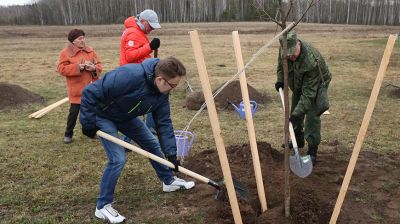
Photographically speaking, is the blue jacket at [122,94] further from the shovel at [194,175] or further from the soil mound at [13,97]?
the soil mound at [13,97]

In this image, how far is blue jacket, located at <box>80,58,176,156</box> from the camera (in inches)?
140

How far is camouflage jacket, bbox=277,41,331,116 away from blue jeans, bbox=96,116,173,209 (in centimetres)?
176

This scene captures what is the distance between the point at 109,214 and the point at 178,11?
35.1m

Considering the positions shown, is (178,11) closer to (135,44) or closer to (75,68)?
(75,68)

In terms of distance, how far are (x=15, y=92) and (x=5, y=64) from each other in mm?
6600

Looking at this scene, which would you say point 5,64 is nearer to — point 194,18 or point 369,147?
point 369,147

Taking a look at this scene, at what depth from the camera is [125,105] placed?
145 inches

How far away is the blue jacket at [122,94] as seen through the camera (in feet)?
11.7

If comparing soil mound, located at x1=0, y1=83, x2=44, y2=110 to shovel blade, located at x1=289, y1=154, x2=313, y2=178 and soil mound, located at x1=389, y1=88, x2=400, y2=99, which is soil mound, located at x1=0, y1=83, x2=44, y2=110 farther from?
soil mound, located at x1=389, y1=88, x2=400, y2=99

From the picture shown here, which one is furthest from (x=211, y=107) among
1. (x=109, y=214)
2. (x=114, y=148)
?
(x=109, y=214)

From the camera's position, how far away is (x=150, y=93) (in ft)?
12.0

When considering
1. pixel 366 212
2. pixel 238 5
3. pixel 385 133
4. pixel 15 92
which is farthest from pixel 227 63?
pixel 238 5

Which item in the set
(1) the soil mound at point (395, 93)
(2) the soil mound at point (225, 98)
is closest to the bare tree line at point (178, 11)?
(1) the soil mound at point (395, 93)

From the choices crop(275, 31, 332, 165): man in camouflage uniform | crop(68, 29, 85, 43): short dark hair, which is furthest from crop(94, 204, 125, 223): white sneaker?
crop(68, 29, 85, 43): short dark hair
